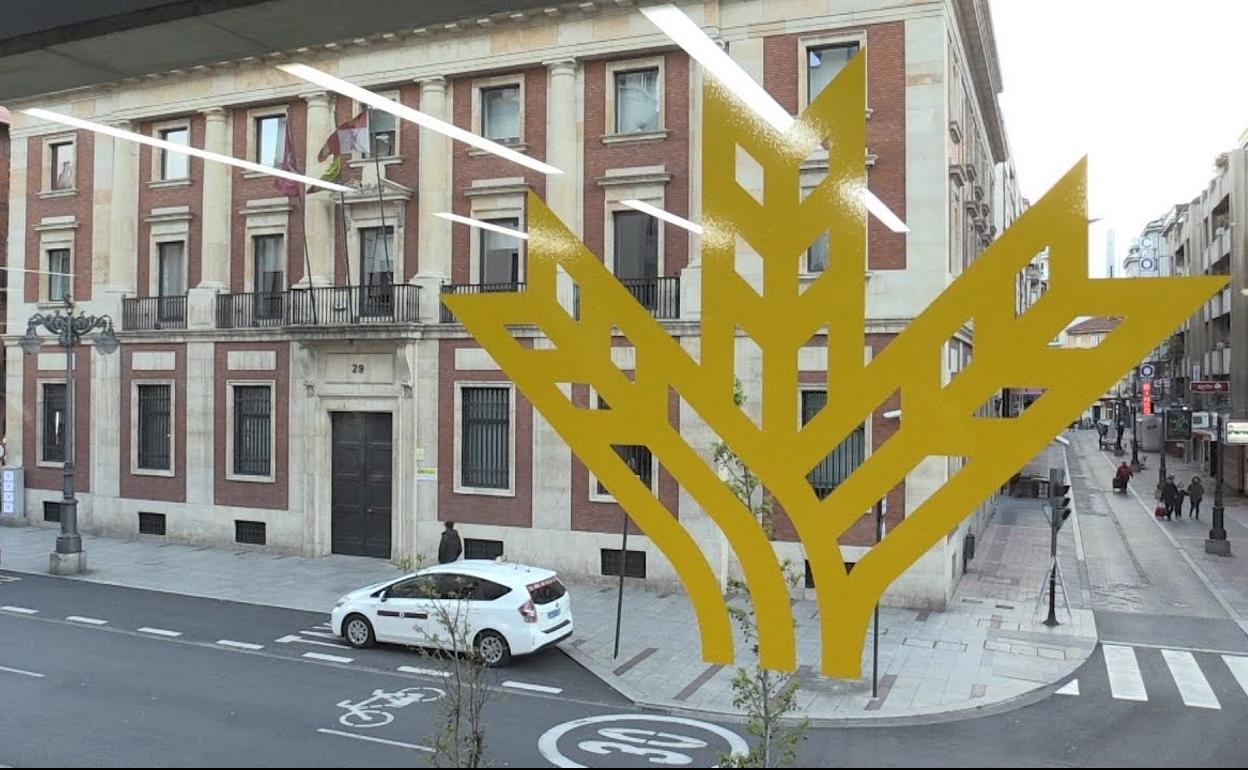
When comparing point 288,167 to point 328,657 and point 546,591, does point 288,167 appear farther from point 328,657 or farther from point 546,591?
point 546,591

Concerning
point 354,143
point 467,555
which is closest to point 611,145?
point 354,143

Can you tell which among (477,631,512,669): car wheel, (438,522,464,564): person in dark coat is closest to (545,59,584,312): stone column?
(438,522,464,564): person in dark coat

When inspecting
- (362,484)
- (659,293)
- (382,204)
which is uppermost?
(382,204)

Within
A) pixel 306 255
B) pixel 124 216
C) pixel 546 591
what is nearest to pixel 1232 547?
pixel 546 591

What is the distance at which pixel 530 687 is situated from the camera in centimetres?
1377

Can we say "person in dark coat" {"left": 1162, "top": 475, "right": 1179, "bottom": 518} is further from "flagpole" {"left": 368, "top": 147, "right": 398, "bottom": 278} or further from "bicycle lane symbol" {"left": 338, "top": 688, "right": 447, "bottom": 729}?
"bicycle lane symbol" {"left": 338, "top": 688, "right": 447, "bottom": 729}

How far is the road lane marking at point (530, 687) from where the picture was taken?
1359cm

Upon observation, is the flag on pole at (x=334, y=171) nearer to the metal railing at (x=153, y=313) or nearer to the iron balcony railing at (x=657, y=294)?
the iron balcony railing at (x=657, y=294)

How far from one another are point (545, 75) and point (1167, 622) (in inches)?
697

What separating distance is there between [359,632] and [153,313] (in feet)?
51.7

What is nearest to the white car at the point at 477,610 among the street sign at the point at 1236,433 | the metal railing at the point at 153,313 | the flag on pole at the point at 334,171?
the flag on pole at the point at 334,171

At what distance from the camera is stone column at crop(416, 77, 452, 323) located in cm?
2278

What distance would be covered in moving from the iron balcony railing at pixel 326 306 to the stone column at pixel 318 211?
Answer: 1.95ft

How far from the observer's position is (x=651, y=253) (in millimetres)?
→ 21188
